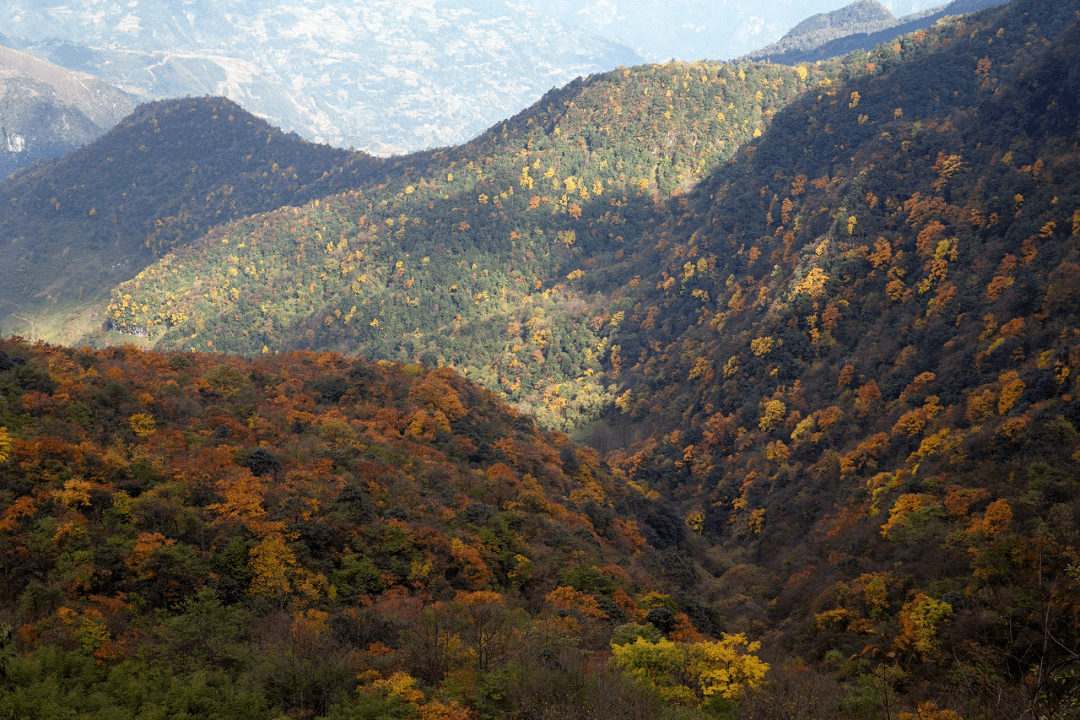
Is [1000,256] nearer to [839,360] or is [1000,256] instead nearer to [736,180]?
[839,360]

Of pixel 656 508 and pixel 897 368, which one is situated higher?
pixel 897 368

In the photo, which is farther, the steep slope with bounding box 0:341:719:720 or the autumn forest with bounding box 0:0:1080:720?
the autumn forest with bounding box 0:0:1080:720

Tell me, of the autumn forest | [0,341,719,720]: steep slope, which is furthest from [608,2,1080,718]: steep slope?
[0,341,719,720]: steep slope

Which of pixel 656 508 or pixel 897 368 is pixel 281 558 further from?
pixel 897 368

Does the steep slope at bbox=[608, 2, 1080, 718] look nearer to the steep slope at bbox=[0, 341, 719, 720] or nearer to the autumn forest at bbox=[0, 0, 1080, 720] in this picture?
the autumn forest at bbox=[0, 0, 1080, 720]

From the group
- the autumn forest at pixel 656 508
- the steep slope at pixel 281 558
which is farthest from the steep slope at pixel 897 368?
the steep slope at pixel 281 558

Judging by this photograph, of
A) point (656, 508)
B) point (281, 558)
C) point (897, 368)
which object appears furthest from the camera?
point (897, 368)

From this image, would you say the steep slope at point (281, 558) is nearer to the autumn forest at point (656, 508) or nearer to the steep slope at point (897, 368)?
the autumn forest at point (656, 508)


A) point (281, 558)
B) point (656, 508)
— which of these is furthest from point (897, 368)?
point (281, 558)

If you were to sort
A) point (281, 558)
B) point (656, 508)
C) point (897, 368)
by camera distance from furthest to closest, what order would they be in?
1. point (897, 368)
2. point (656, 508)
3. point (281, 558)
